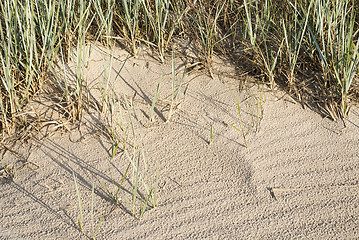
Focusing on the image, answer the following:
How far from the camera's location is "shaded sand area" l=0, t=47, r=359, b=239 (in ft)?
4.79

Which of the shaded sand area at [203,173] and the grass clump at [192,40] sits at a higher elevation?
the grass clump at [192,40]

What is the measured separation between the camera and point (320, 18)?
1.72 m

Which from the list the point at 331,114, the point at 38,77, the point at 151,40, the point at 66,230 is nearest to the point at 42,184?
the point at 66,230

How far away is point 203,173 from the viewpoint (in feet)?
5.40

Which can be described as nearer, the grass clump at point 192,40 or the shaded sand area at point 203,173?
the shaded sand area at point 203,173

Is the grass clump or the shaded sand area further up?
the grass clump

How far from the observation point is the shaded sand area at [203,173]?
1460mm

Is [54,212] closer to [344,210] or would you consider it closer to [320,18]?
[344,210]

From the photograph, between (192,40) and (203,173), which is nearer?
(203,173)

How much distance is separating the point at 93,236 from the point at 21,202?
0.36 m

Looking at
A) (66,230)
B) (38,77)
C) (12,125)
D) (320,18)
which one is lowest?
(66,230)

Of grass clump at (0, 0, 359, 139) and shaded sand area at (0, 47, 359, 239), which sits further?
grass clump at (0, 0, 359, 139)

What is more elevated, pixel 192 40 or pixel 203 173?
pixel 192 40

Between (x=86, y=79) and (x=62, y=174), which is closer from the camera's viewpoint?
(x=62, y=174)
